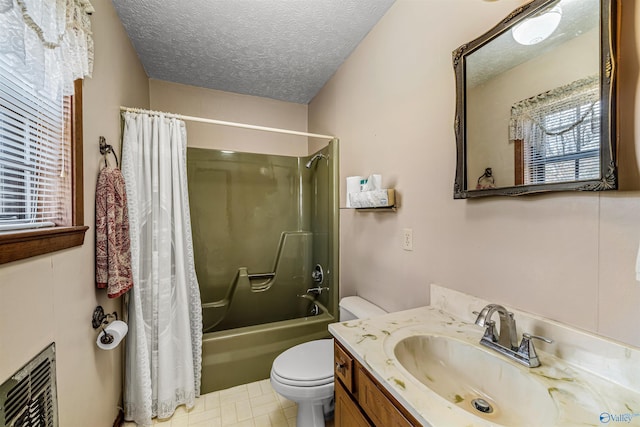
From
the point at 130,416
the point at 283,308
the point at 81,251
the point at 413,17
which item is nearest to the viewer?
the point at 81,251

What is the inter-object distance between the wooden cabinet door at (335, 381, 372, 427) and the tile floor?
714 mm

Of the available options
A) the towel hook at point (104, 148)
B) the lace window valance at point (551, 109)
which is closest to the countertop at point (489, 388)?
the lace window valance at point (551, 109)

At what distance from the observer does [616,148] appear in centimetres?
68

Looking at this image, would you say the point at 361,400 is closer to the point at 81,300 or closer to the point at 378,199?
the point at 378,199

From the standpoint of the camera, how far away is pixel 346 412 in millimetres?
978

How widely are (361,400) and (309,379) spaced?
0.55 metres

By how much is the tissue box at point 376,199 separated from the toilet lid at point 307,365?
0.92m

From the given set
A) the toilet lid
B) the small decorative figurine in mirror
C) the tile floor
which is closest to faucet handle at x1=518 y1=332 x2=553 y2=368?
the small decorative figurine in mirror

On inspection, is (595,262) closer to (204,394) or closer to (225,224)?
(204,394)

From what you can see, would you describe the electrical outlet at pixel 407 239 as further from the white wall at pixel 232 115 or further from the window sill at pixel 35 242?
the white wall at pixel 232 115

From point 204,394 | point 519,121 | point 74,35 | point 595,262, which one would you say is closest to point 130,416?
point 204,394

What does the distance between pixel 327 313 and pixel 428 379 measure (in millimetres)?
1357

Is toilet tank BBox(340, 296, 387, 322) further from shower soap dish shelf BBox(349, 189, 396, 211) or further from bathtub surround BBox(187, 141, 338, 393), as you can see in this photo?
shower soap dish shelf BBox(349, 189, 396, 211)

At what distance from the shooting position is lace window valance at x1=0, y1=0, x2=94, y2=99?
2.09ft
